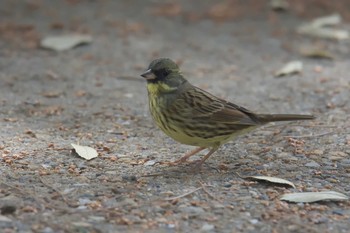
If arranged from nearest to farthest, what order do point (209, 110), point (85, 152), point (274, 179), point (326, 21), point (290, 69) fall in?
1. point (274, 179)
2. point (209, 110)
3. point (85, 152)
4. point (290, 69)
5. point (326, 21)

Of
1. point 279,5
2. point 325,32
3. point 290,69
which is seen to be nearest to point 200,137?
point 290,69

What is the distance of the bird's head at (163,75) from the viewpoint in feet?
16.3

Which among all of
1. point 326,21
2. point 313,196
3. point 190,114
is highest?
point 326,21

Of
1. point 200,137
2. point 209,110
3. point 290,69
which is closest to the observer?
point 200,137

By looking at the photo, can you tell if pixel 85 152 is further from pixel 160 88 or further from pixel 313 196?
pixel 313 196

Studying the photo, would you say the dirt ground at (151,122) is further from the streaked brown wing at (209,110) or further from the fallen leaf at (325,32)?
the streaked brown wing at (209,110)

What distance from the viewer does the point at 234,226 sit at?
12.8 ft

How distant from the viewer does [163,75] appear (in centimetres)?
501

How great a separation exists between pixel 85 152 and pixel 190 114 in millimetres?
864

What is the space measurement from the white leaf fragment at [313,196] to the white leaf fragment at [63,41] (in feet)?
15.6

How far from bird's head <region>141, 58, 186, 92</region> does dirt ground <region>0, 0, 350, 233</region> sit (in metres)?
0.57

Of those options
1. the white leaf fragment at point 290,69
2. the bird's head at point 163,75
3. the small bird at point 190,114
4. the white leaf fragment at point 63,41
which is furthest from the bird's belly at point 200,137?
the white leaf fragment at point 63,41

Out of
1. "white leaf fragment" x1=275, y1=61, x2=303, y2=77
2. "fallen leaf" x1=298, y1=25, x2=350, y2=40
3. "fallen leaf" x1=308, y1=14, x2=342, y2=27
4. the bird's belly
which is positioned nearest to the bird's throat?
the bird's belly

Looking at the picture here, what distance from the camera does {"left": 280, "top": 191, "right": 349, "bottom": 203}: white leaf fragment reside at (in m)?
4.26
